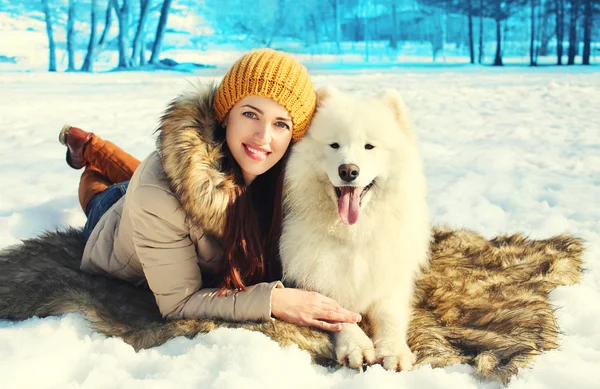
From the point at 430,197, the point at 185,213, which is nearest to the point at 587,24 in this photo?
the point at 430,197

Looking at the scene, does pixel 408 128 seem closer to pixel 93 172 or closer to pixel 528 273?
pixel 528 273

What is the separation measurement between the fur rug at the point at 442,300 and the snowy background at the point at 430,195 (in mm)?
77

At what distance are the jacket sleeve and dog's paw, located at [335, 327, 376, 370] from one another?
321 millimetres

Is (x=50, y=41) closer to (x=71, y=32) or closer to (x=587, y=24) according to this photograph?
(x=71, y=32)

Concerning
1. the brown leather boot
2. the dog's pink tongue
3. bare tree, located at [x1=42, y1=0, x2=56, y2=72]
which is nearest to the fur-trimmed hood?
the dog's pink tongue

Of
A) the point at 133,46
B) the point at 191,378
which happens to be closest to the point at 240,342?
the point at 191,378

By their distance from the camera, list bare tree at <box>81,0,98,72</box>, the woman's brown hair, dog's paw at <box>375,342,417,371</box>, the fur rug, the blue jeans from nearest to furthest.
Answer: dog's paw at <box>375,342,417,371</box> → the fur rug → the woman's brown hair → the blue jeans → bare tree at <box>81,0,98,72</box>

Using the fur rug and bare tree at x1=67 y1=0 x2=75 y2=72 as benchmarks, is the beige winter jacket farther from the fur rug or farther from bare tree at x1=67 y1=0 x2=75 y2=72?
bare tree at x1=67 y1=0 x2=75 y2=72

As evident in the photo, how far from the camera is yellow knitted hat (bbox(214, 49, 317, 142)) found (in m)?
2.22

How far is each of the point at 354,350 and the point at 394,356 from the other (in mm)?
150

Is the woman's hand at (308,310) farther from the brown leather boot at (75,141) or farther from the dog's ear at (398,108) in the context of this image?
the brown leather boot at (75,141)

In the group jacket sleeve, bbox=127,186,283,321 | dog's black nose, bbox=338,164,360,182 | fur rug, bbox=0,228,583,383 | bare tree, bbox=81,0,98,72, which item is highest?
bare tree, bbox=81,0,98,72

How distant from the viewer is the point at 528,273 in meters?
2.85

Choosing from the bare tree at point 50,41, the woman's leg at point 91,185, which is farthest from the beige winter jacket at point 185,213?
the bare tree at point 50,41
